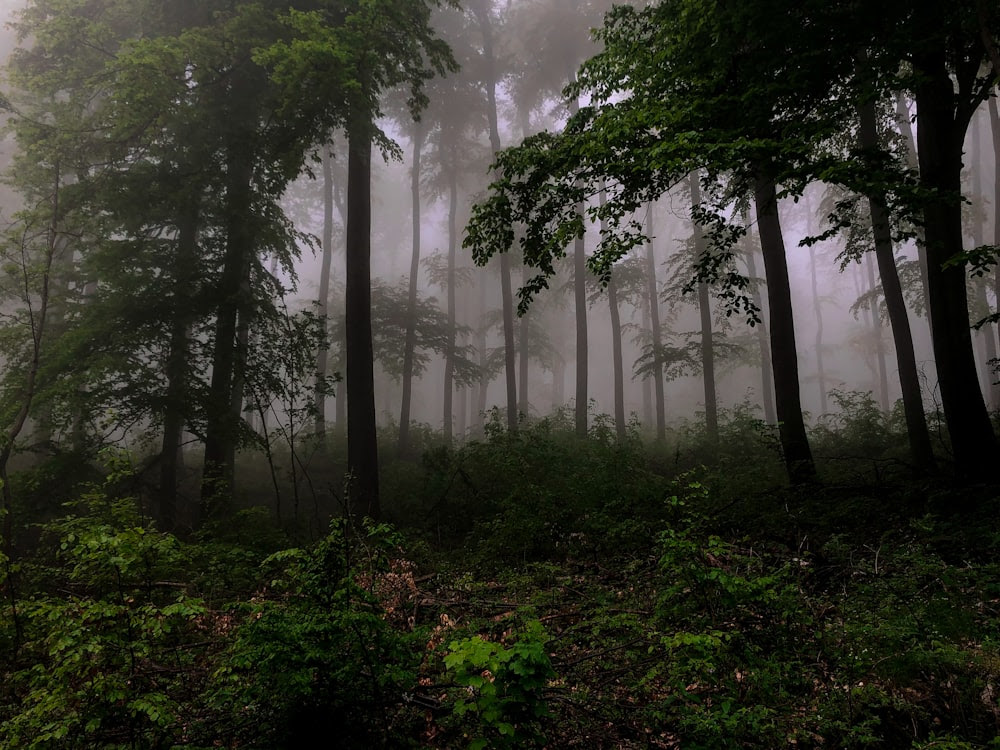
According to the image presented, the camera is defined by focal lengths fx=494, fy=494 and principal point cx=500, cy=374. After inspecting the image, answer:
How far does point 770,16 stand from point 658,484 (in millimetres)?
6482

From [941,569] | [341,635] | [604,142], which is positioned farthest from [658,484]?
[341,635]

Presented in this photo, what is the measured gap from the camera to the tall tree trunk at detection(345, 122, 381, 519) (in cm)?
906

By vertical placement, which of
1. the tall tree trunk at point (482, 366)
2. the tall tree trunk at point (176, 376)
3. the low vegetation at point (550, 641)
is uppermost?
the tall tree trunk at point (482, 366)

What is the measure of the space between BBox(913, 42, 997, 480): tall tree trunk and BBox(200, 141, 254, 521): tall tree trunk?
10.6 metres

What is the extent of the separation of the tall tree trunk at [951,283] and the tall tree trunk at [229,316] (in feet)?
34.8

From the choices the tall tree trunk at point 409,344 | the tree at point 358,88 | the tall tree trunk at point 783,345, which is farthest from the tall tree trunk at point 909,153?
the tall tree trunk at point 409,344

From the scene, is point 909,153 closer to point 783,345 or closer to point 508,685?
point 783,345

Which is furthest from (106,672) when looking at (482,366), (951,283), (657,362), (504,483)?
(482,366)

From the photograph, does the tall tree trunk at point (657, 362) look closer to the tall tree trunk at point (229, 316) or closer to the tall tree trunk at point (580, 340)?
the tall tree trunk at point (580, 340)

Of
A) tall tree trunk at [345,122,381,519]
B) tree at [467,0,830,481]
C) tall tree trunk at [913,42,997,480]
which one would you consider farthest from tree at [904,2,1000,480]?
tall tree trunk at [345,122,381,519]

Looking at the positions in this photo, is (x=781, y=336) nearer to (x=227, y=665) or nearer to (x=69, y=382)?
(x=227, y=665)

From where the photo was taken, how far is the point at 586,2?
20.1 meters

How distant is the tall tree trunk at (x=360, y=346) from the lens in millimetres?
9062

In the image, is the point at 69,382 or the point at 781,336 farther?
the point at 781,336
